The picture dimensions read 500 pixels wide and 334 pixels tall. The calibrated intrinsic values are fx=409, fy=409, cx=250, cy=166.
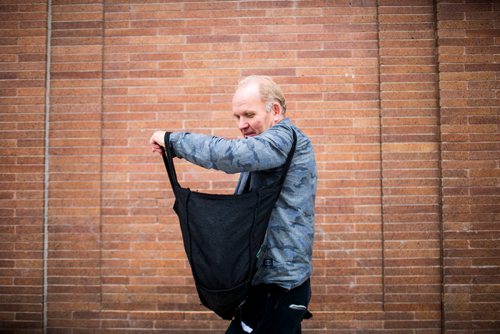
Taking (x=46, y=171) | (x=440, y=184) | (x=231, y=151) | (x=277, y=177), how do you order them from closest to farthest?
(x=231, y=151) → (x=277, y=177) → (x=440, y=184) → (x=46, y=171)

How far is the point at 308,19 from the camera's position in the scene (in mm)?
3727

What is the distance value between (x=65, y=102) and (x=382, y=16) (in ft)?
9.82

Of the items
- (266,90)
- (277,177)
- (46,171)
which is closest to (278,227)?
(277,177)

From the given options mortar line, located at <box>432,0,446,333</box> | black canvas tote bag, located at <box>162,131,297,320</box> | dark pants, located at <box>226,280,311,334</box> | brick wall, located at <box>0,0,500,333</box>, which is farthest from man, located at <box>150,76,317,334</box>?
mortar line, located at <box>432,0,446,333</box>

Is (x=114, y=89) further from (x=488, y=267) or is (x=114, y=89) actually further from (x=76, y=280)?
(x=488, y=267)

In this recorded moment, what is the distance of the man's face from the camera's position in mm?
1922

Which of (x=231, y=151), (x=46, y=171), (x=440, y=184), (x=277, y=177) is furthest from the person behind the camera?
(x=46, y=171)

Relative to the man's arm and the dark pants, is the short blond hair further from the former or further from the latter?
the dark pants

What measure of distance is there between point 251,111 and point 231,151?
31cm

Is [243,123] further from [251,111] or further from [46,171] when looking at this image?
[46,171]

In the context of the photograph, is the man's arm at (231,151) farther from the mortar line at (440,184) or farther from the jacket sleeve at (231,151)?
the mortar line at (440,184)

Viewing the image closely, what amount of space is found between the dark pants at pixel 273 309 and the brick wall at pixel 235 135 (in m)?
1.76

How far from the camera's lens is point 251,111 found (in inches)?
75.9

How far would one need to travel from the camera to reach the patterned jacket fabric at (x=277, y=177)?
5.67 feet
